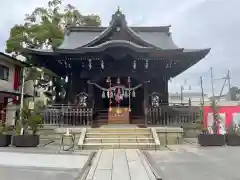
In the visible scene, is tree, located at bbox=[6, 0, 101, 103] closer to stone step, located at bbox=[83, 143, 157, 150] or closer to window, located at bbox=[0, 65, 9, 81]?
window, located at bbox=[0, 65, 9, 81]

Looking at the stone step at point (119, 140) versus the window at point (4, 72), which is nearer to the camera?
the stone step at point (119, 140)

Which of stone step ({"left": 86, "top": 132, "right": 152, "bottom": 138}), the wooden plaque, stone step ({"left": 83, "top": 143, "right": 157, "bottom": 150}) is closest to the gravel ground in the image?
stone step ({"left": 83, "top": 143, "right": 157, "bottom": 150})

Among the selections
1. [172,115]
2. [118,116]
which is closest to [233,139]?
[172,115]

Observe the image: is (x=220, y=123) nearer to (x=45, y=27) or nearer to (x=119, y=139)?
(x=119, y=139)

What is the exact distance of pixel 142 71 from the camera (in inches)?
536

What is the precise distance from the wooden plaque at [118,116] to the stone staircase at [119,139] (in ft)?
10.9

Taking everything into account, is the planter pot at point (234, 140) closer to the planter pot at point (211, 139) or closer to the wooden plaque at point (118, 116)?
the planter pot at point (211, 139)

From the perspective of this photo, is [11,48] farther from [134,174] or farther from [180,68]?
Answer: [134,174]

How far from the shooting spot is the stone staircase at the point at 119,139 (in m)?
9.17

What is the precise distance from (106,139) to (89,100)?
371 centimetres

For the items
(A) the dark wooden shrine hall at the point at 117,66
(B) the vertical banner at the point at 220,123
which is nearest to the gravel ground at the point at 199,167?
(B) the vertical banner at the point at 220,123

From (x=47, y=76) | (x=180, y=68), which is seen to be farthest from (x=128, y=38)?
(x=47, y=76)

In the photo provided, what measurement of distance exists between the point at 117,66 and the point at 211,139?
622 centimetres

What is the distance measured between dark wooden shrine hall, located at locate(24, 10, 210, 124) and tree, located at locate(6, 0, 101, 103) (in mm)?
5194
